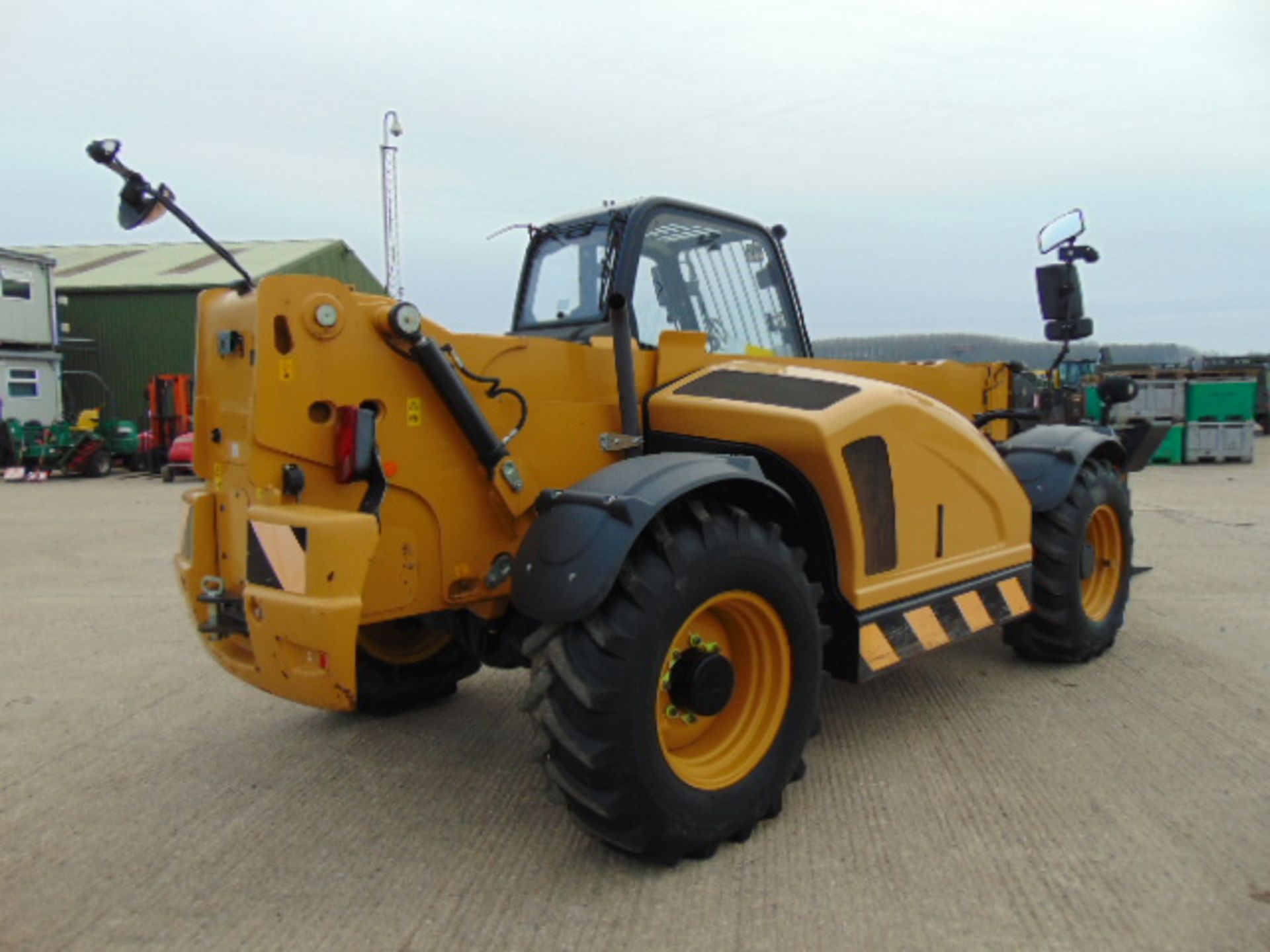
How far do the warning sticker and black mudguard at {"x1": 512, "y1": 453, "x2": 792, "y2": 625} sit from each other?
0.45 meters

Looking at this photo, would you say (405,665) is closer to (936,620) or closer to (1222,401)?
(936,620)

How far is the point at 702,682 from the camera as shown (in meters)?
2.92

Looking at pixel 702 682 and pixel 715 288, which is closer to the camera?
pixel 702 682

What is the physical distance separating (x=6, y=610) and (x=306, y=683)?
4.78 metres

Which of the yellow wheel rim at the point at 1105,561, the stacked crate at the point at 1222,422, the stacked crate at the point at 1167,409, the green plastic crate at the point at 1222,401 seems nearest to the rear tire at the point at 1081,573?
the yellow wheel rim at the point at 1105,561

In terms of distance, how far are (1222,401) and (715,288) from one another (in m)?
15.2

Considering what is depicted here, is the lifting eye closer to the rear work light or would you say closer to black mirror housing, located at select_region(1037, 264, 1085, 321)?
Answer: the rear work light

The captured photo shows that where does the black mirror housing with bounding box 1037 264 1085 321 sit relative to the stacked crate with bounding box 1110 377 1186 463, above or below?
above

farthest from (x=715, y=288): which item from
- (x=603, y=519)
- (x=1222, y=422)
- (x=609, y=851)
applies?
(x=1222, y=422)

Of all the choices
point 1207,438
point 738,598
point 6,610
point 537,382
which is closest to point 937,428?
point 738,598

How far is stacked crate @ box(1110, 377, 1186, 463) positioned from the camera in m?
16.3

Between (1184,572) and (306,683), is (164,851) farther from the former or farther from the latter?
(1184,572)

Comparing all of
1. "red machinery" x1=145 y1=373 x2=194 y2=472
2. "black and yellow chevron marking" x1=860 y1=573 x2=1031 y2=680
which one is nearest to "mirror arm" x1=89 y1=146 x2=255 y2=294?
"black and yellow chevron marking" x1=860 y1=573 x2=1031 y2=680

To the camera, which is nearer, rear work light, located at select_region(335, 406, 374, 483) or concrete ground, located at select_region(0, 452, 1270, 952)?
concrete ground, located at select_region(0, 452, 1270, 952)
